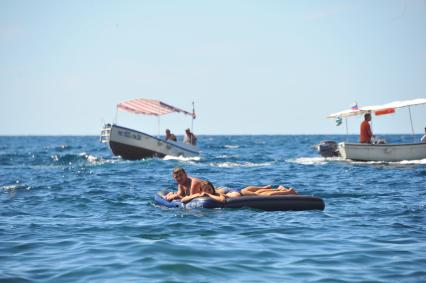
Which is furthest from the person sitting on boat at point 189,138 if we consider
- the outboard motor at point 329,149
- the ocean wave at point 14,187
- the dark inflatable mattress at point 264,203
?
the dark inflatable mattress at point 264,203

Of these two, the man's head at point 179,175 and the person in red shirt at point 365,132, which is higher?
the person in red shirt at point 365,132

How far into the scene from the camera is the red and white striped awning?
36469 mm

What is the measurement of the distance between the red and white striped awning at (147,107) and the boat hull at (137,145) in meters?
2.00

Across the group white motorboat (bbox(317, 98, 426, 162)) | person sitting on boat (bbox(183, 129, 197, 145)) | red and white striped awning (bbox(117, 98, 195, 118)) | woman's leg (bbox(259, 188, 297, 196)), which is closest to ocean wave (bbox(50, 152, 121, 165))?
red and white striped awning (bbox(117, 98, 195, 118))

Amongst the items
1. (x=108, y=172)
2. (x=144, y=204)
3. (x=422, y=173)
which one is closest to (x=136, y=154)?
(x=108, y=172)

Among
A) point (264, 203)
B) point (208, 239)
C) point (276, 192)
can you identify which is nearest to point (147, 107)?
point (276, 192)

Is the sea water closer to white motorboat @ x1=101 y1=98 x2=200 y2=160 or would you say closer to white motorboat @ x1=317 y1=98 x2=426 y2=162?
white motorboat @ x1=317 y1=98 x2=426 y2=162

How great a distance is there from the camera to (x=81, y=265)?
8672 millimetres

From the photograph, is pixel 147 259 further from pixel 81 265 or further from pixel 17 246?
pixel 17 246

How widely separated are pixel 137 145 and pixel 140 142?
232 mm

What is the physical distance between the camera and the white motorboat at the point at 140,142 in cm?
3466

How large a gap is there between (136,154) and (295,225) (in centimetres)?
2430

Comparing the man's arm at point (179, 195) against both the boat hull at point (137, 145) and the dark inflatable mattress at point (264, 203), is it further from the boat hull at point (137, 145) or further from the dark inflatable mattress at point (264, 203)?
the boat hull at point (137, 145)

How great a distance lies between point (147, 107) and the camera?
36.9 meters
